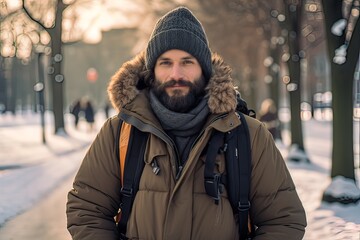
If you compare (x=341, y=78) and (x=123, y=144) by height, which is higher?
(x=341, y=78)

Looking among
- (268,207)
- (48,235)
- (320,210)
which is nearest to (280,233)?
(268,207)

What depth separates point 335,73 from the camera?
327 inches

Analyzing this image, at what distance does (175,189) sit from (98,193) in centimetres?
41

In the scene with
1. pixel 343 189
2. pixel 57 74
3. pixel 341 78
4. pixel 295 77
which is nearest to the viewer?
pixel 343 189

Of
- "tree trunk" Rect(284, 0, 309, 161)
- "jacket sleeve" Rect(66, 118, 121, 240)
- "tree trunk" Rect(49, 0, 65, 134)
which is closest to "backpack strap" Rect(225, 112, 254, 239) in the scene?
"jacket sleeve" Rect(66, 118, 121, 240)

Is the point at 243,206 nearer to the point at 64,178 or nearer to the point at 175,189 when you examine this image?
the point at 175,189

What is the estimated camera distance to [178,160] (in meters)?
2.43

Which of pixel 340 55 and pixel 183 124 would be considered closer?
pixel 183 124

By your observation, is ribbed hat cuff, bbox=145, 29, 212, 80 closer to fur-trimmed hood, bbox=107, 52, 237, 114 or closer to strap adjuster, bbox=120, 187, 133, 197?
fur-trimmed hood, bbox=107, 52, 237, 114

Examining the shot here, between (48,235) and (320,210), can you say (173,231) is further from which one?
(320,210)

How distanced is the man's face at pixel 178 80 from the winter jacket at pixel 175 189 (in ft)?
0.24

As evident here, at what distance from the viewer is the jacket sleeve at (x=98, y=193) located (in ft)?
8.21

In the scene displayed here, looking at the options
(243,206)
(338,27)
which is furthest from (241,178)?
(338,27)


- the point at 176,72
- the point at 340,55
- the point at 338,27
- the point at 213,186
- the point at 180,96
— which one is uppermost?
the point at 338,27
